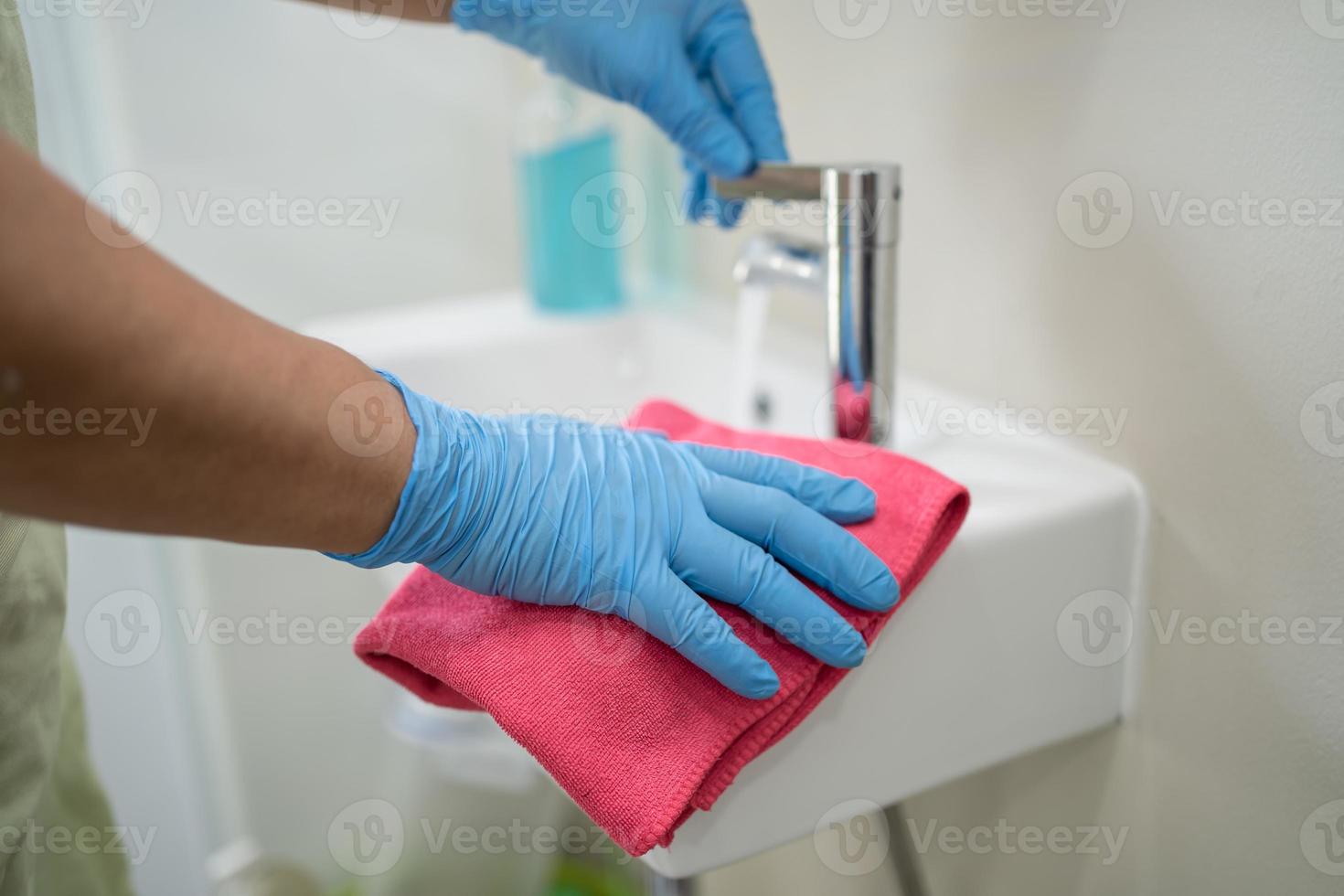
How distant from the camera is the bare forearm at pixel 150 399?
14.3 inches

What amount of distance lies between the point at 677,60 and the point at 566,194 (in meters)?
0.38

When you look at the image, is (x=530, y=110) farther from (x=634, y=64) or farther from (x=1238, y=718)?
(x=1238, y=718)

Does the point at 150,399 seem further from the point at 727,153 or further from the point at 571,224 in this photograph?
the point at 571,224

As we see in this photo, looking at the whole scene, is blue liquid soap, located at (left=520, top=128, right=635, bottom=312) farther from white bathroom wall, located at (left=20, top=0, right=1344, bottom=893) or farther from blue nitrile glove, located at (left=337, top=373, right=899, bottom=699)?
blue nitrile glove, located at (left=337, top=373, right=899, bottom=699)

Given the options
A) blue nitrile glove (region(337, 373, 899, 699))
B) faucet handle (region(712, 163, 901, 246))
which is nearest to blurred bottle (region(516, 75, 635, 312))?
faucet handle (region(712, 163, 901, 246))

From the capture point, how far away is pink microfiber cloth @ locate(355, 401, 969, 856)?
19.1 inches

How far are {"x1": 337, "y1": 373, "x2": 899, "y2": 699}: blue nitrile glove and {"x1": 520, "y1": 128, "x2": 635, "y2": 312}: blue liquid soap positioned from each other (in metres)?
0.59

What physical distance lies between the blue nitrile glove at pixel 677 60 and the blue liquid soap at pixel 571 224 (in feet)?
1.04

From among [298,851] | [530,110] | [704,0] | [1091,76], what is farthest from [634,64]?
[298,851]

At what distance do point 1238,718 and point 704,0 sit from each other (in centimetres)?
59

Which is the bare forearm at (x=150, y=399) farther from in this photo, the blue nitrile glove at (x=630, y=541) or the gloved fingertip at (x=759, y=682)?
the gloved fingertip at (x=759, y=682)

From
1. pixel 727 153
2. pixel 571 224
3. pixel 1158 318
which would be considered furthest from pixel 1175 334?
pixel 571 224

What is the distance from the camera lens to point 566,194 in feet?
3.59

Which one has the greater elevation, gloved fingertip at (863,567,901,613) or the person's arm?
the person's arm
